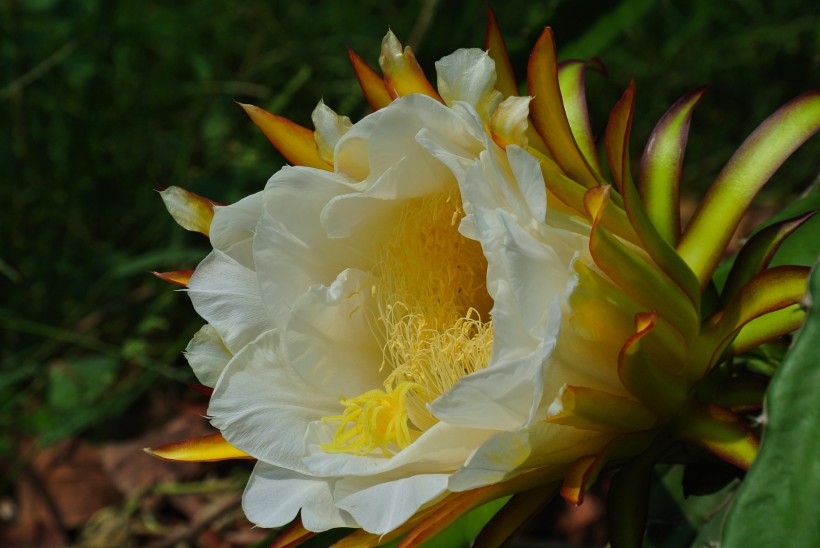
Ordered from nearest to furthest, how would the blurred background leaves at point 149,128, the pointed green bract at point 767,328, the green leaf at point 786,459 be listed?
the green leaf at point 786,459
the pointed green bract at point 767,328
the blurred background leaves at point 149,128

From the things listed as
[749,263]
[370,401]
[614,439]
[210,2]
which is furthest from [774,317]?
[210,2]

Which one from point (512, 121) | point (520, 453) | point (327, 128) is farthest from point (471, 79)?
point (520, 453)

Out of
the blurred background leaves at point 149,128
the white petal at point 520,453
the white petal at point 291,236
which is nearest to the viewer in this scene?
the white petal at point 520,453

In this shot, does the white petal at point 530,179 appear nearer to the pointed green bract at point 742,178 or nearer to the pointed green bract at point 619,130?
the pointed green bract at point 619,130

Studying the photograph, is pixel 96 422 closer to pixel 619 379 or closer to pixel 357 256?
pixel 357 256

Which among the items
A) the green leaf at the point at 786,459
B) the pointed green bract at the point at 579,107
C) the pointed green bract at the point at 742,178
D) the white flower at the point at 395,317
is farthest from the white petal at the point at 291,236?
the green leaf at the point at 786,459

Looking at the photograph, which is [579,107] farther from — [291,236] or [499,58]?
[291,236]
